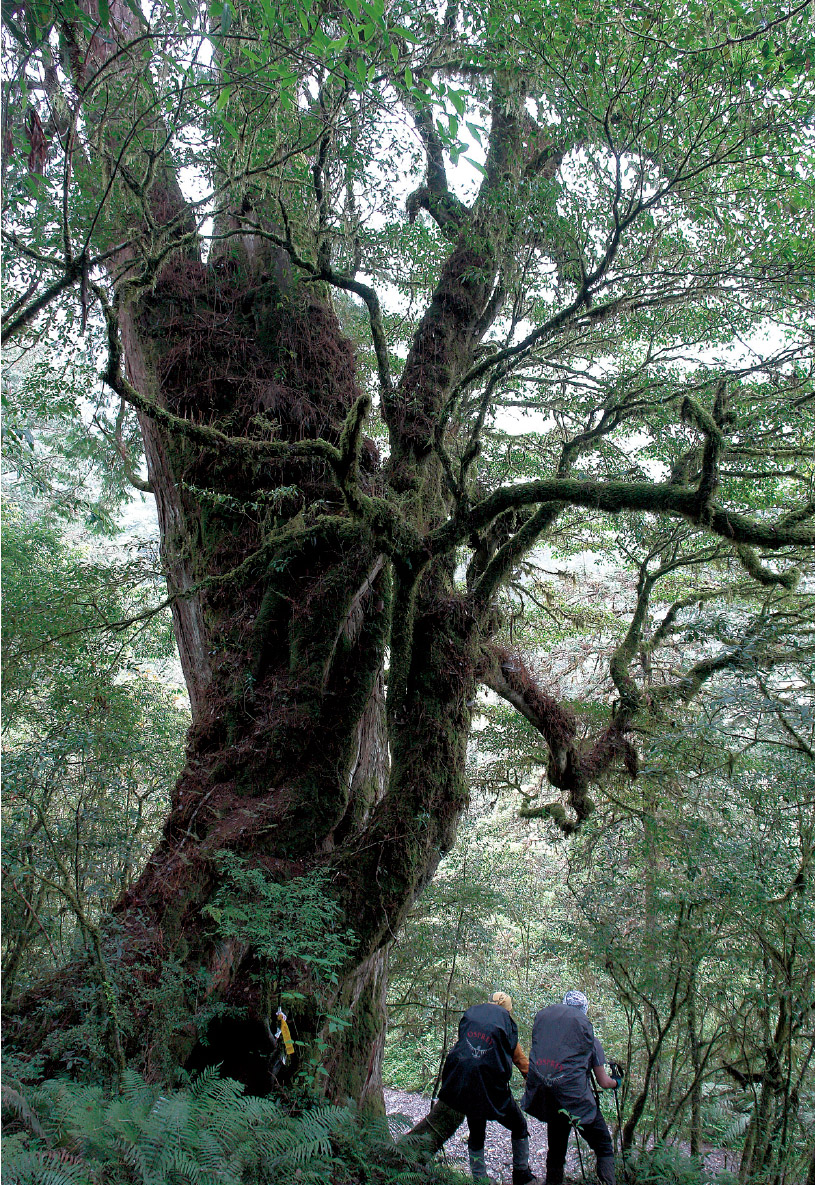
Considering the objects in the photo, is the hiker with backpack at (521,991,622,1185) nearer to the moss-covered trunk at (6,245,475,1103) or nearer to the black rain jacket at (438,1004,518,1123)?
the black rain jacket at (438,1004,518,1123)

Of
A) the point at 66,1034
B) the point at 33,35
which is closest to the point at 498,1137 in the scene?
the point at 66,1034

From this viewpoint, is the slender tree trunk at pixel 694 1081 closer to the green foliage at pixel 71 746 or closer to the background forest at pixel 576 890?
the background forest at pixel 576 890

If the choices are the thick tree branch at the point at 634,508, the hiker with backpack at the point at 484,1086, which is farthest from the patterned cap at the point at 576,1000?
the thick tree branch at the point at 634,508

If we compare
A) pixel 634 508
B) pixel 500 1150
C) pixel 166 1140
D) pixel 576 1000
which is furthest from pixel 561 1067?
pixel 500 1150

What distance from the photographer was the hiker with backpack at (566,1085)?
3826mm

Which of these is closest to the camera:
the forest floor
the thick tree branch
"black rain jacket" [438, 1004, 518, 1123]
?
the thick tree branch

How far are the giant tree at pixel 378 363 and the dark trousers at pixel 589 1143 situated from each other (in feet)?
4.32

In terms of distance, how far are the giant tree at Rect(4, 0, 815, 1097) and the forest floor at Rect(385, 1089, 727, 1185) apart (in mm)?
1525

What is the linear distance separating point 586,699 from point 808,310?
15.1 ft

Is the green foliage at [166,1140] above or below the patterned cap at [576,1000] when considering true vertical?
below

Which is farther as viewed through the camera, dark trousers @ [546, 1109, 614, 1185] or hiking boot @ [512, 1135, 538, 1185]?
hiking boot @ [512, 1135, 538, 1185]

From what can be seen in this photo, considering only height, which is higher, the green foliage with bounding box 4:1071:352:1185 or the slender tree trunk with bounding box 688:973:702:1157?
the slender tree trunk with bounding box 688:973:702:1157

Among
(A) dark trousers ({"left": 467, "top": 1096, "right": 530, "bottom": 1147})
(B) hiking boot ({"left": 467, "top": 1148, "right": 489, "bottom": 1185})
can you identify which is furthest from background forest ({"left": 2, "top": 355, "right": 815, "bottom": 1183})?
(B) hiking boot ({"left": 467, "top": 1148, "right": 489, "bottom": 1185})

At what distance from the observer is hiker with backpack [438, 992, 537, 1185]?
160 inches
